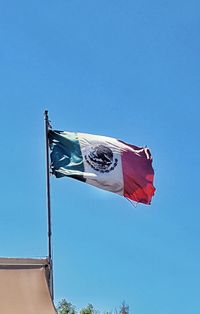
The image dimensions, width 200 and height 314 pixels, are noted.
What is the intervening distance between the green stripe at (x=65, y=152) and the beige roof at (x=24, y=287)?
2.43 m

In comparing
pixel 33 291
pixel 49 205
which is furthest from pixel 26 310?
pixel 49 205

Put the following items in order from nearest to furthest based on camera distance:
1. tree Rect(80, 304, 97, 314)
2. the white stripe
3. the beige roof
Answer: the beige roof, the white stripe, tree Rect(80, 304, 97, 314)

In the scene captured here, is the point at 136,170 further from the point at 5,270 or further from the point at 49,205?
the point at 5,270

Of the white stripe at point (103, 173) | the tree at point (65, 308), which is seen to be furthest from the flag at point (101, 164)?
the tree at point (65, 308)

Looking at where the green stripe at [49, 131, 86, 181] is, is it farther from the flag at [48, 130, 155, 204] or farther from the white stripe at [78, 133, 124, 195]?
the white stripe at [78, 133, 124, 195]

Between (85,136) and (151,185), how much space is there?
2.08 metres

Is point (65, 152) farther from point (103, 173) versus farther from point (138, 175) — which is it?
point (138, 175)

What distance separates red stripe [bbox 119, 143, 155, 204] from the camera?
49.9ft

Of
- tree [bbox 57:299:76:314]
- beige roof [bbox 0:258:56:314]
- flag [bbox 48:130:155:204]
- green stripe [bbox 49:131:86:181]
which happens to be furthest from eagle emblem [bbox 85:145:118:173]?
tree [bbox 57:299:76:314]

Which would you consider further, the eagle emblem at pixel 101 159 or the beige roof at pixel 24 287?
the eagle emblem at pixel 101 159

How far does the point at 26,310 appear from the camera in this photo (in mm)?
12281

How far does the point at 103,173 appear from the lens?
591 inches

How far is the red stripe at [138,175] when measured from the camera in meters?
15.2

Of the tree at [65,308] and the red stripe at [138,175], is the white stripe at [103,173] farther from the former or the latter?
the tree at [65,308]
